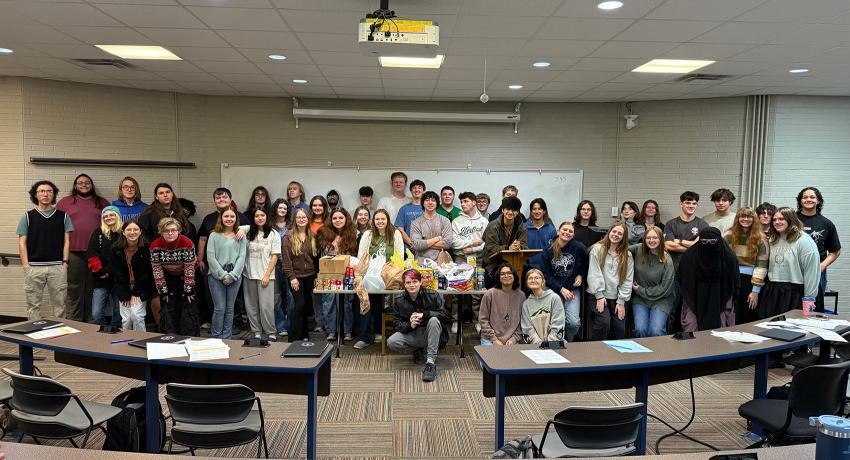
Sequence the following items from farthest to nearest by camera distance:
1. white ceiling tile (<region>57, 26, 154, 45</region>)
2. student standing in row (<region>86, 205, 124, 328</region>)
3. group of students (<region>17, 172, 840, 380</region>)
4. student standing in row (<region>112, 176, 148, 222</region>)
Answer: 1. student standing in row (<region>112, 176, 148, 222</region>)
2. student standing in row (<region>86, 205, 124, 328</region>)
3. group of students (<region>17, 172, 840, 380</region>)
4. white ceiling tile (<region>57, 26, 154, 45</region>)

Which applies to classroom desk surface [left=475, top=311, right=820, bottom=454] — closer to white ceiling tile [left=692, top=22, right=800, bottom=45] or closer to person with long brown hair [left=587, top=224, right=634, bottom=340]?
person with long brown hair [left=587, top=224, right=634, bottom=340]

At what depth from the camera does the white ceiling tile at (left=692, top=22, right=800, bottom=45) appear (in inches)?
153

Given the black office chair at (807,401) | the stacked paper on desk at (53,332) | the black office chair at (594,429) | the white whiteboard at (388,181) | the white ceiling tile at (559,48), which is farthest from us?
the white whiteboard at (388,181)

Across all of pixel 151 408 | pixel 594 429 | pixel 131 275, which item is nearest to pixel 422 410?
pixel 594 429

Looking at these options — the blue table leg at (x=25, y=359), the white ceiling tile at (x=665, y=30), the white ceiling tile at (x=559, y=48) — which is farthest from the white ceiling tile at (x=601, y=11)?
the blue table leg at (x=25, y=359)

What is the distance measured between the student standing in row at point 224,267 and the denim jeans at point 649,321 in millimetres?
4121

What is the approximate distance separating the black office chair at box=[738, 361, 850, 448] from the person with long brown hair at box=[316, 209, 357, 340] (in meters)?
3.95

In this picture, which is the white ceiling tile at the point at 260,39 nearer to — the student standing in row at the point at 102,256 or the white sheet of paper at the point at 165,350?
the student standing in row at the point at 102,256

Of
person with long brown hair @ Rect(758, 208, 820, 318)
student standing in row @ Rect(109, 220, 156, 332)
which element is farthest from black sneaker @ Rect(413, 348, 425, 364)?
person with long brown hair @ Rect(758, 208, 820, 318)

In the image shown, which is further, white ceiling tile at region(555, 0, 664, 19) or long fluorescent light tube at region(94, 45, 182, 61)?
long fluorescent light tube at region(94, 45, 182, 61)

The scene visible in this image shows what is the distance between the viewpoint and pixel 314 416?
285cm

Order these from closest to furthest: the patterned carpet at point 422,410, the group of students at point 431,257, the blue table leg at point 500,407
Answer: the blue table leg at point 500,407
the patterned carpet at point 422,410
the group of students at point 431,257

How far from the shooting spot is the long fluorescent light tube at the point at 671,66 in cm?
507

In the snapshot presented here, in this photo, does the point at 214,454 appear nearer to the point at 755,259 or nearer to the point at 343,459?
the point at 343,459
